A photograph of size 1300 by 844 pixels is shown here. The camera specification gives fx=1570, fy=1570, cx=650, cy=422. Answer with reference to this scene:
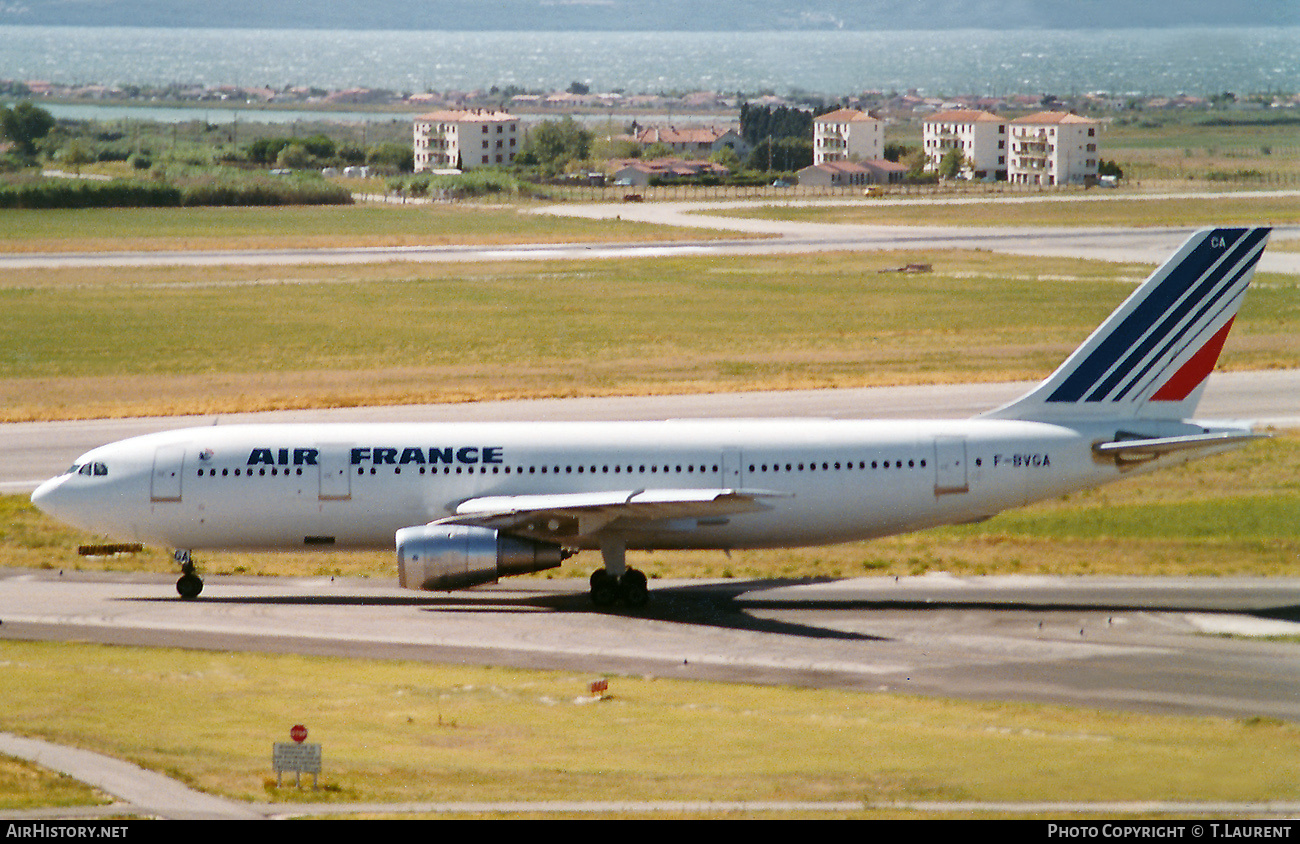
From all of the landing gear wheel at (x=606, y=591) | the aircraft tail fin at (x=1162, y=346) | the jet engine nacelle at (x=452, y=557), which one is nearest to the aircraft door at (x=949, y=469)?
the aircraft tail fin at (x=1162, y=346)

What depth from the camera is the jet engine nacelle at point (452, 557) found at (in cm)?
3972

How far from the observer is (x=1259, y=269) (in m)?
114

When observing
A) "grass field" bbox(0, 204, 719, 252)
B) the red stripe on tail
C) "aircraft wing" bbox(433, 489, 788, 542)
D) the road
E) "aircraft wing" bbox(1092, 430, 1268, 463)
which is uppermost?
"grass field" bbox(0, 204, 719, 252)

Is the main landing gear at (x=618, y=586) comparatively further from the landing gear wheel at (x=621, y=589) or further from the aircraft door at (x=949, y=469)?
the aircraft door at (x=949, y=469)

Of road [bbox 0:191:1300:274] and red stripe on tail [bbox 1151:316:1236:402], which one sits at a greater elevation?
road [bbox 0:191:1300:274]

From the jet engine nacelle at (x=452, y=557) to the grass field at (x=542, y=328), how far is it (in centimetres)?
3485

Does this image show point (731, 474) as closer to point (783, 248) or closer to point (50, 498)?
point (50, 498)

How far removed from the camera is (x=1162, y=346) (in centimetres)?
4303

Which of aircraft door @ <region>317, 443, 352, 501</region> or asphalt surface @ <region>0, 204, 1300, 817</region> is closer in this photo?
asphalt surface @ <region>0, 204, 1300, 817</region>

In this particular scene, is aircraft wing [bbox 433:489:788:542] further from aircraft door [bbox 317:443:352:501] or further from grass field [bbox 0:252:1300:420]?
grass field [bbox 0:252:1300:420]

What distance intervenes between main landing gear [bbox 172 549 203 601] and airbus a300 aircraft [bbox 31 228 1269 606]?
54 mm

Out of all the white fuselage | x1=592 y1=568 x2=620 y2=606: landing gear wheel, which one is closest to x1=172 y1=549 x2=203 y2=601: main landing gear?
the white fuselage

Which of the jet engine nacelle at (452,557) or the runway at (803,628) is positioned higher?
the jet engine nacelle at (452,557)

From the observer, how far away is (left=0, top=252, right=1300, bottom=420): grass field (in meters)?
79.2
